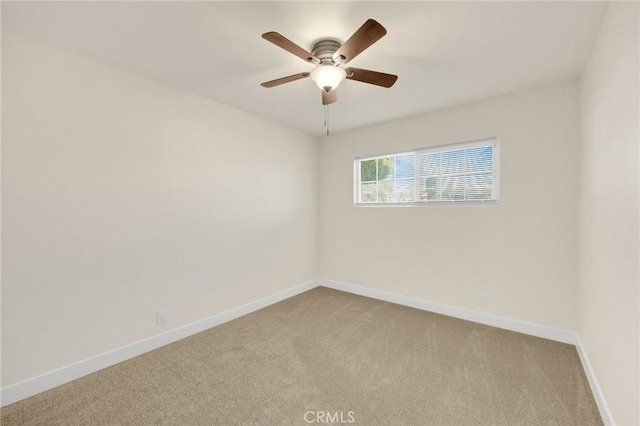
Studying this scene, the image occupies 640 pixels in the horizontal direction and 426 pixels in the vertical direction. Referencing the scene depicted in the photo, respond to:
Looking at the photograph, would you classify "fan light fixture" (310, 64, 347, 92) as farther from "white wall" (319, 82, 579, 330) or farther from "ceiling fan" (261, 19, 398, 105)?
"white wall" (319, 82, 579, 330)

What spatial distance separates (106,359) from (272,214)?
2175 millimetres

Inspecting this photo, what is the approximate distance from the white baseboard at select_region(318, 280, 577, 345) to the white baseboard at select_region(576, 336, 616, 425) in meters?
0.22

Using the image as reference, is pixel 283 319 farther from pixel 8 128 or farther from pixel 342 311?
pixel 8 128

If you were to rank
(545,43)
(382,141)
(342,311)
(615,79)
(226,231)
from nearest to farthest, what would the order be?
(615,79) < (545,43) < (226,231) < (342,311) < (382,141)

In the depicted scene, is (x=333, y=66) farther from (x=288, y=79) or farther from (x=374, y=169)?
(x=374, y=169)

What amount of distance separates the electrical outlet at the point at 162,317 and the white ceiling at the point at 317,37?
7.14 ft

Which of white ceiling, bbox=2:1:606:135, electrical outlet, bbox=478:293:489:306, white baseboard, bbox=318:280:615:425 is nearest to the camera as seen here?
white ceiling, bbox=2:1:606:135

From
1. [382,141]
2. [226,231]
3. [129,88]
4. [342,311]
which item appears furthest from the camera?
[382,141]

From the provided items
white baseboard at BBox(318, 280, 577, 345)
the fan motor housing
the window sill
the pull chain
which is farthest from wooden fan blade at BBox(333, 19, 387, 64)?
white baseboard at BBox(318, 280, 577, 345)

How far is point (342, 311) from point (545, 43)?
313 cm

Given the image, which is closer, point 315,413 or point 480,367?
point 315,413

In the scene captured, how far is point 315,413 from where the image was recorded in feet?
5.43

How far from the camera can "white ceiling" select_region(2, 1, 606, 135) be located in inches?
61.1

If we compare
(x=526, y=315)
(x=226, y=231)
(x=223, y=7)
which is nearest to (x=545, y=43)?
(x=223, y=7)
